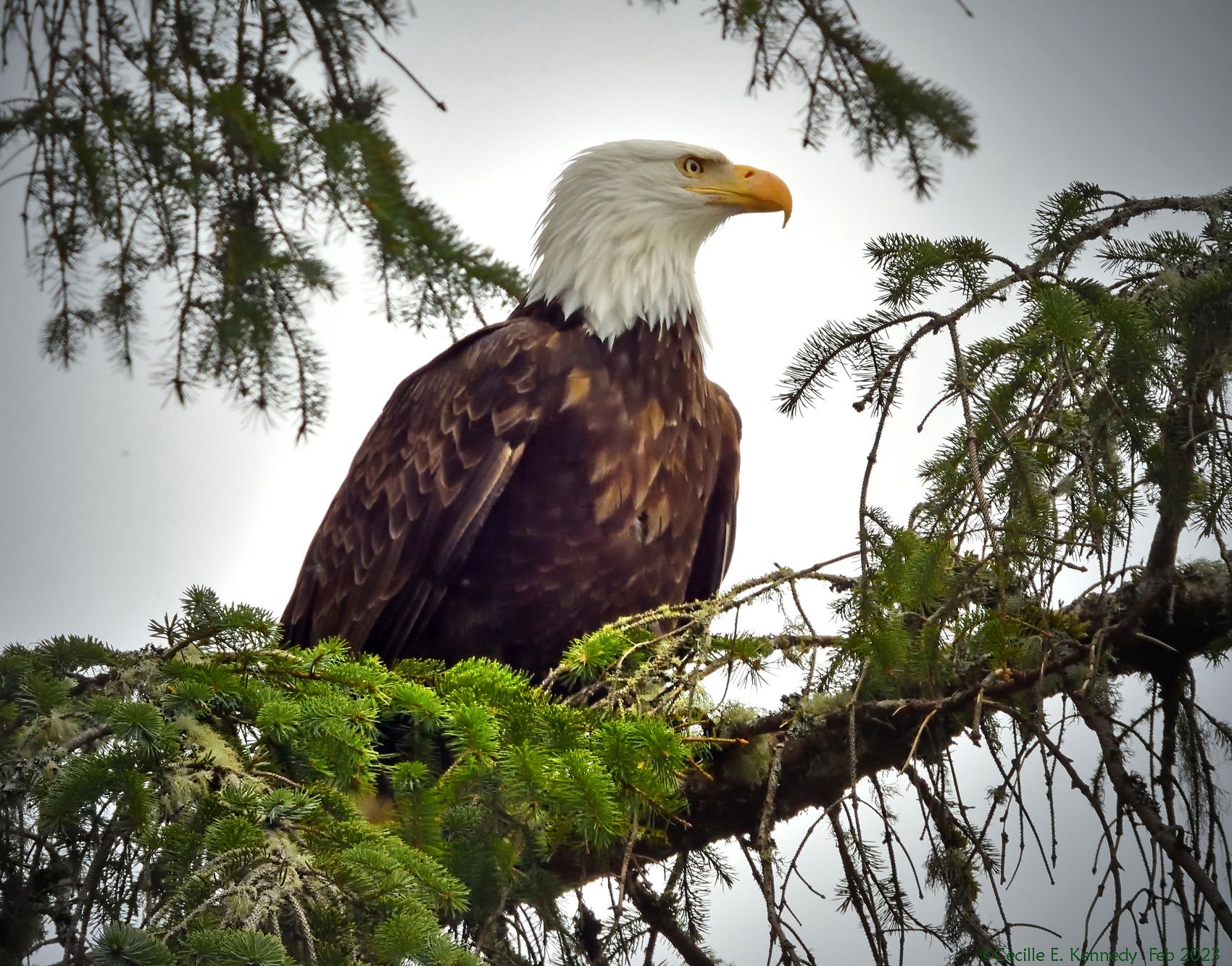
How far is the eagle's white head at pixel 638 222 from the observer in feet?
13.1

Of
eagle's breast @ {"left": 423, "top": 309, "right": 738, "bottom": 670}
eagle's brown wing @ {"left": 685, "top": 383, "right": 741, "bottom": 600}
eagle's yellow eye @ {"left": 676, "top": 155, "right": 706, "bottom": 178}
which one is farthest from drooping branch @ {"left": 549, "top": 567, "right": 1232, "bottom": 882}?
eagle's yellow eye @ {"left": 676, "top": 155, "right": 706, "bottom": 178}

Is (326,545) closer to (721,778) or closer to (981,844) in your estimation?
(721,778)

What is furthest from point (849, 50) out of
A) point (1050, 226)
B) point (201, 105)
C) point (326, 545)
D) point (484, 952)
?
point (326, 545)

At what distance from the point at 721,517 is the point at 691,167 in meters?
1.28

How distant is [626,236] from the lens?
4160 millimetres

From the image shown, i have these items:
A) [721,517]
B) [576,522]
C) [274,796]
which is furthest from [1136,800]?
[721,517]

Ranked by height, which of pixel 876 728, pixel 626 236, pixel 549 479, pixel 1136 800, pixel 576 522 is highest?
pixel 626 236

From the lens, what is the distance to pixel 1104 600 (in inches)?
83.3

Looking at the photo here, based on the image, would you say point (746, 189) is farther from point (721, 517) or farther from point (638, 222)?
point (721, 517)

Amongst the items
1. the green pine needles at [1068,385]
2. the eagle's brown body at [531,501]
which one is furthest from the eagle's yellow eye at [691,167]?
the green pine needles at [1068,385]

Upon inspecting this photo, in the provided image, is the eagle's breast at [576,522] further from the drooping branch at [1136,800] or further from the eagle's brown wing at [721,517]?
the drooping branch at [1136,800]

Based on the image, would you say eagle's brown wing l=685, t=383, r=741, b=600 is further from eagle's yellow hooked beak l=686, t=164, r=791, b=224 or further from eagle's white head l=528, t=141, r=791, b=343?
eagle's yellow hooked beak l=686, t=164, r=791, b=224

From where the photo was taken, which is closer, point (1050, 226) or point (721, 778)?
point (1050, 226)

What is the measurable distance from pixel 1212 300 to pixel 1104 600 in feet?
1.88
